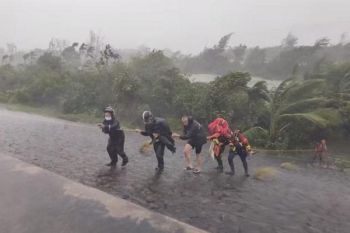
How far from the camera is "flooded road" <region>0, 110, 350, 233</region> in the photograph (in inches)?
211

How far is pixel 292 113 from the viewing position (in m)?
14.9

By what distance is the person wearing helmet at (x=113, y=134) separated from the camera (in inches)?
316

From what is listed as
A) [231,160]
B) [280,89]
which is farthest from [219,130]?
[280,89]

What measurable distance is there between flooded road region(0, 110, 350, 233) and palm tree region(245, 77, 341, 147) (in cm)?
359

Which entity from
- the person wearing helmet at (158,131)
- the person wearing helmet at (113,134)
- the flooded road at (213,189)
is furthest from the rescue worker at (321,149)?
the person wearing helmet at (113,134)

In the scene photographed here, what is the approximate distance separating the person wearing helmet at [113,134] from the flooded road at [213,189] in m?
0.40

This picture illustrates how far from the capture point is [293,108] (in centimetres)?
1477

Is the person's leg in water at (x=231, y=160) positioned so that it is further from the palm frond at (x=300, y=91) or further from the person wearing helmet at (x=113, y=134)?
the palm frond at (x=300, y=91)

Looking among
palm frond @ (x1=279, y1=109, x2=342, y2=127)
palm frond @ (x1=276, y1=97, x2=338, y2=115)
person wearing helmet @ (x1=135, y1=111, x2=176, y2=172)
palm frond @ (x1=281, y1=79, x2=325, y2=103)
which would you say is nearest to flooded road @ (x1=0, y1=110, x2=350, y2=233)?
person wearing helmet @ (x1=135, y1=111, x2=176, y2=172)

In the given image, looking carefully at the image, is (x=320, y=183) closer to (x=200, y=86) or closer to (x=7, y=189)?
(x=7, y=189)

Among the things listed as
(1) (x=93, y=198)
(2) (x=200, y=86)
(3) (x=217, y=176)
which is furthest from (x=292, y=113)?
(1) (x=93, y=198)

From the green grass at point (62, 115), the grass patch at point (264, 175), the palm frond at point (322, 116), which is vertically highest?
the palm frond at point (322, 116)

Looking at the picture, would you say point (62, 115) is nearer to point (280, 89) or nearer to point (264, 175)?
point (280, 89)

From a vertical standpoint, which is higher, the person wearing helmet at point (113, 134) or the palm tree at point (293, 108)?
the palm tree at point (293, 108)
